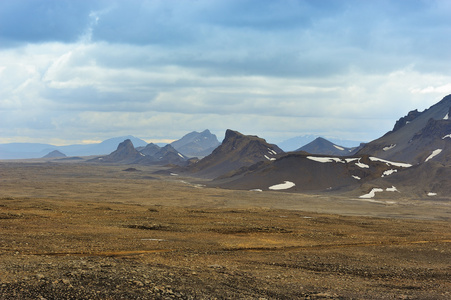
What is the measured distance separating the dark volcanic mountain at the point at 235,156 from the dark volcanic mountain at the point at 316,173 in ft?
177

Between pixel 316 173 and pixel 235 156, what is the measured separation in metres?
78.4

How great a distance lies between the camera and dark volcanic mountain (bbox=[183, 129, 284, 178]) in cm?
17288

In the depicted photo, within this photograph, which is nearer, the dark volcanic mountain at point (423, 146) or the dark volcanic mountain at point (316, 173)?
the dark volcanic mountain at point (316, 173)

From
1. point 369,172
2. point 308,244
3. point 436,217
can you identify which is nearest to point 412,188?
point 369,172

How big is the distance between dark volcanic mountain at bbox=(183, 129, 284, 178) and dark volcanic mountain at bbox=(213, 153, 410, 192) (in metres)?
54.1

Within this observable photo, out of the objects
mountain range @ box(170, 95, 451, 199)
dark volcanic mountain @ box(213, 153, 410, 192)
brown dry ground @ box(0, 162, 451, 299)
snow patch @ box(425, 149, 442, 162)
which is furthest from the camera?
snow patch @ box(425, 149, 442, 162)

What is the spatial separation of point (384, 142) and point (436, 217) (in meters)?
150

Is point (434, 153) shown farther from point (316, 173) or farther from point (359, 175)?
point (316, 173)

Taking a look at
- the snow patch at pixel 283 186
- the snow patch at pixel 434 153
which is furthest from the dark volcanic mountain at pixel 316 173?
the snow patch at pixel 434 153

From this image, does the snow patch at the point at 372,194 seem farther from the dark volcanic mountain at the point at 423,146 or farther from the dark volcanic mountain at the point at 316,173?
the dark volcanic mountain at the point at 423,146

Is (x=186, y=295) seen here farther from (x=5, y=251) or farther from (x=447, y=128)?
(x=447, y=128)

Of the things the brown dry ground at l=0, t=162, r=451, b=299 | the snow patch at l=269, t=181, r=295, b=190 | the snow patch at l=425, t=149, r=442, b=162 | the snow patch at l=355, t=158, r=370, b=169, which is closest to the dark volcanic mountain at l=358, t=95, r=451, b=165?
the snow patch at l=425, t=149, r=442, b=162

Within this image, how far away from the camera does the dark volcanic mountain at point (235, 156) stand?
6806 inches

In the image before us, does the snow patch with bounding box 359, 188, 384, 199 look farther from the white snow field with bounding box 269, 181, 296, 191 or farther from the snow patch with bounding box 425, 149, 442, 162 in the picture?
the snow patch with bounding box 425, 149, 442, 162
